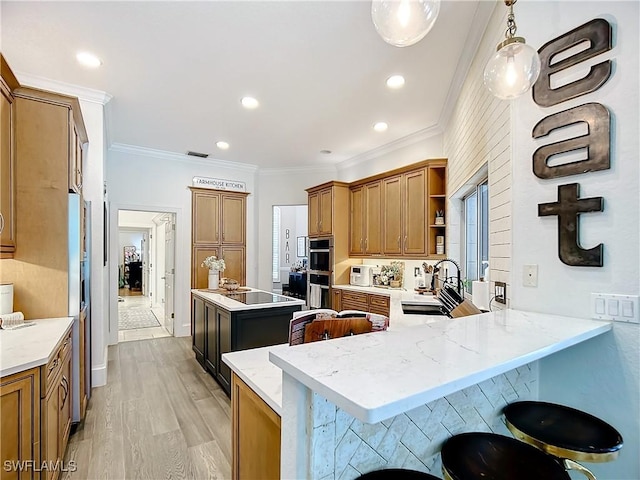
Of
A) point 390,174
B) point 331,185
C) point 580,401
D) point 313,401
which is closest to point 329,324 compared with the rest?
point 313,401

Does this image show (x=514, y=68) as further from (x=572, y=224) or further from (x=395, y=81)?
(x=395, y=81)

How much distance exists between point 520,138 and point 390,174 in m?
3.05

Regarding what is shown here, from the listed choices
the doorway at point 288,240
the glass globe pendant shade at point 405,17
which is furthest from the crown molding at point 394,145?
the doorway at point 288,240

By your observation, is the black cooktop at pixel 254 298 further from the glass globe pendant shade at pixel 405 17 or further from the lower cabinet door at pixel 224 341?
the glass globe pendant shade at pixel 405 17

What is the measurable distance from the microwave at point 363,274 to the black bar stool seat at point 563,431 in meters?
3.85

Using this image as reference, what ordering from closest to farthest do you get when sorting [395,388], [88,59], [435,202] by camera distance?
[395,388]
[88,59]
[435,202]

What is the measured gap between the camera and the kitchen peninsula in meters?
0.79

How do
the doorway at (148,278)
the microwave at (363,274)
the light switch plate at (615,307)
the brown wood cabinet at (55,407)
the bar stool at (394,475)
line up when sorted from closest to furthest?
the bar stool at (394,475), the light switch plate at (615,307), the brown wood cabinet at (55,407), the microwave at (363,274), the doorway at (148,278)

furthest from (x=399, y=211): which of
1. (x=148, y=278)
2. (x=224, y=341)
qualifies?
(x=148, y=278)

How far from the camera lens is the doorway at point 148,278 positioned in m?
6.00

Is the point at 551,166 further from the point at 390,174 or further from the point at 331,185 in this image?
the point at 331,185

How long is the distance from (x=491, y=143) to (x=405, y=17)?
1393 mm

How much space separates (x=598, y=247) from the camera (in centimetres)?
148

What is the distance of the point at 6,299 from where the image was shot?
219cm
